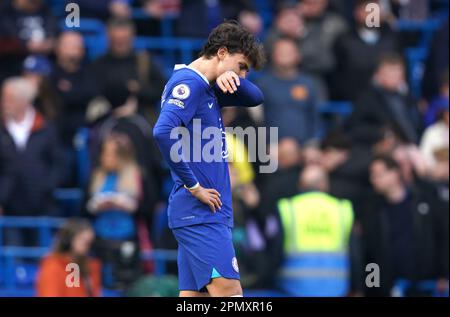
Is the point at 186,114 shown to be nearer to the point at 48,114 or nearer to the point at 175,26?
the point at 48,114

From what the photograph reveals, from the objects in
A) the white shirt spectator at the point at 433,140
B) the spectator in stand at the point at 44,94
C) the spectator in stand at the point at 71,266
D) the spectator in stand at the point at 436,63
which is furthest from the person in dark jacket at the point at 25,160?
the spectator in stand at the point at 436,63

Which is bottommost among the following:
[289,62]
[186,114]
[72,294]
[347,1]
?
[72,294]

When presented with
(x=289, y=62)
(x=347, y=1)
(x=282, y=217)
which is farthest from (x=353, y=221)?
(x=347, y=1)

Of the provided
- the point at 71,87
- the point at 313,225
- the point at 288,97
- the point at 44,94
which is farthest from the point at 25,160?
the point at 313,225

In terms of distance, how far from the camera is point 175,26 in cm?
1525

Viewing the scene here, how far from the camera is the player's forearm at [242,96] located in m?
8.14

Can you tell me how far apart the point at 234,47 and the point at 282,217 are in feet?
13.7

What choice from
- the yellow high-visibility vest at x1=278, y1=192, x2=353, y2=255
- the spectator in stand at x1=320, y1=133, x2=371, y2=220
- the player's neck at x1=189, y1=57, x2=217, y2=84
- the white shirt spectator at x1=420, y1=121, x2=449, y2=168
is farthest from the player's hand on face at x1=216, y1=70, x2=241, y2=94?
the white shirt spectator at x1=420, y1=121, x2=449, y2=168

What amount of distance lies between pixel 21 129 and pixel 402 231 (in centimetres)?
405

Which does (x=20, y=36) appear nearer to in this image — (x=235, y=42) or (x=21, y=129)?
(x=21, y=129)

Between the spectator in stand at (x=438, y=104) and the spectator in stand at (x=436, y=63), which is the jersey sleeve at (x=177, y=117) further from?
the spectator in stand at (x=436, y=63)

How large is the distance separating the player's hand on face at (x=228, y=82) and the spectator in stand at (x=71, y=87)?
230 inches

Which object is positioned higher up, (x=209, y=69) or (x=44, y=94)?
(x=44, y=94)

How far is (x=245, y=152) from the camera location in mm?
12953
